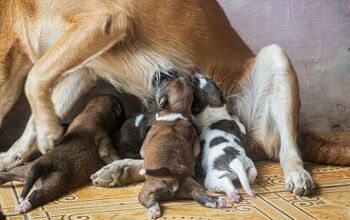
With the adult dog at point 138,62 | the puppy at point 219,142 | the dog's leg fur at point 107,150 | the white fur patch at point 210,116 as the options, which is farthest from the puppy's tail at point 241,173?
the dog's leg fur at point 107,150

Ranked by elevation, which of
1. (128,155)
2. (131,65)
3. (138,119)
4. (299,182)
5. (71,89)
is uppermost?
(131,65)

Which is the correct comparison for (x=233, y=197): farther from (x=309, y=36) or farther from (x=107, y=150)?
(x=309, y=36)

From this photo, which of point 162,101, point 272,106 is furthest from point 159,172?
point 272,106

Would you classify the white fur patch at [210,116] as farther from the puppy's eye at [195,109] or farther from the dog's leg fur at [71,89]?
the dog's leg fur at [71,89]

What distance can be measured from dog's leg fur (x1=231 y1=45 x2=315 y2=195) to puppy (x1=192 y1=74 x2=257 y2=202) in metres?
0.19

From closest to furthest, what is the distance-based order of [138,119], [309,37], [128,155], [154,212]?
[154,212] → [128,155] → [138,119] → [309,37]

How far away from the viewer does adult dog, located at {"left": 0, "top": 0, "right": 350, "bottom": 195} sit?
2580 mm

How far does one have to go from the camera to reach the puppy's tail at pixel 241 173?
2.31 metres

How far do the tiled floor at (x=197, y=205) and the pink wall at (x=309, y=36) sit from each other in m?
1.00

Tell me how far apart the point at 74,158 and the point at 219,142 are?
0.58 m

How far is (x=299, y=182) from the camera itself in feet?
8.11

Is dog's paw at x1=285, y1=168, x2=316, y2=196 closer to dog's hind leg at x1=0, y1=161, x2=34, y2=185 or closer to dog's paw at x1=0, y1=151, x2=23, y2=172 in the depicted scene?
dog's hind leg at x1=0, y1=161, x2=34, y2=185

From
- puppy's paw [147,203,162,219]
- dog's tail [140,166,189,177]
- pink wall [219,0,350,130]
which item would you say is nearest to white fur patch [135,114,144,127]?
dog's tail [140,166,189,177]

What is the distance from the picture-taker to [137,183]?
2584 mm
